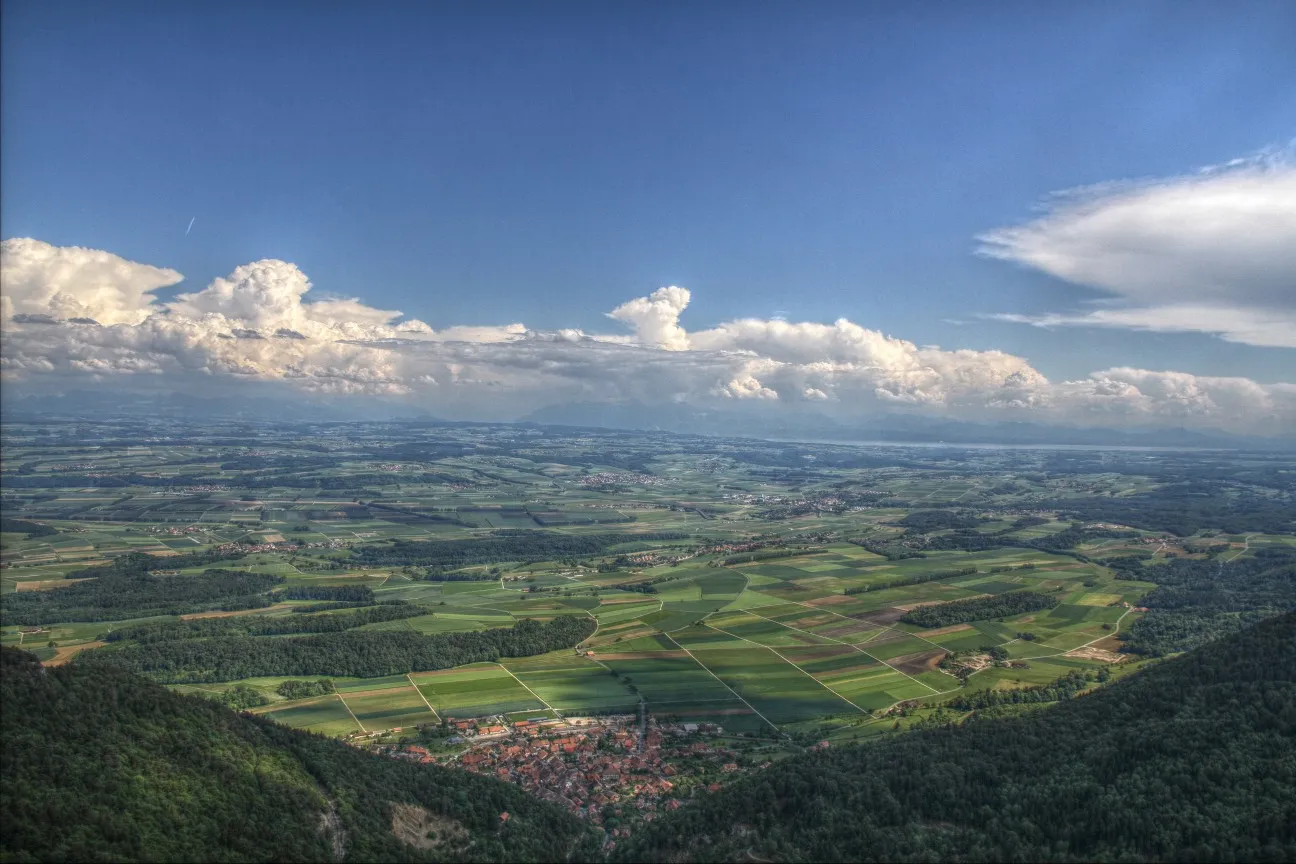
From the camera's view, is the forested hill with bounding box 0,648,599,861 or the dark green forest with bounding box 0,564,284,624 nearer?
the forested hill with bounding box 0,648,599,861

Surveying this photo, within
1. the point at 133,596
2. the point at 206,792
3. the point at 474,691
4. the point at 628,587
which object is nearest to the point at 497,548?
the point at 628,587

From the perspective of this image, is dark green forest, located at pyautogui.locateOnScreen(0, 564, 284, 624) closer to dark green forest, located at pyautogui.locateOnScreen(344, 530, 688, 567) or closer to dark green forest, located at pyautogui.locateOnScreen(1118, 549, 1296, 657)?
dark green forest, located at pyautogui.locateOnScreen(344, 530, 688, 567)

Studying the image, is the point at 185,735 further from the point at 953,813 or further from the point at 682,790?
the point at 953,813

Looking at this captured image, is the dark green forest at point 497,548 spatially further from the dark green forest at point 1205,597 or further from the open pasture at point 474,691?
the dark green forest at point 1205,597

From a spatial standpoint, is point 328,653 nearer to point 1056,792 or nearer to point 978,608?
point 1056,792

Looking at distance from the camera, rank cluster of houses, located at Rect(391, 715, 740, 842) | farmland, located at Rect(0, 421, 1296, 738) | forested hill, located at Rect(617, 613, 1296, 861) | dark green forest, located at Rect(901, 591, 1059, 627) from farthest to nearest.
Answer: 1. dark green forest, located at Rect(901, 591, 1059, 627)
2. farmland, located at Rect(0, 421, 1296, 738)
3. cluster of houses, located at Rect(391, 715, 740, 842)
4. forested hill, located at Rect(617, 613, 1296, 861)

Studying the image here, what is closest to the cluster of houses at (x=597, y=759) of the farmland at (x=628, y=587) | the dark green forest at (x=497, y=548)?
the farmland at (x=628, y=587)

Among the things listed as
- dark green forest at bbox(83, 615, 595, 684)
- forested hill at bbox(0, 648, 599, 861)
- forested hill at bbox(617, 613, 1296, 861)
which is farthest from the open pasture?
forested hill at bbox(617, 613, 1296, 861)

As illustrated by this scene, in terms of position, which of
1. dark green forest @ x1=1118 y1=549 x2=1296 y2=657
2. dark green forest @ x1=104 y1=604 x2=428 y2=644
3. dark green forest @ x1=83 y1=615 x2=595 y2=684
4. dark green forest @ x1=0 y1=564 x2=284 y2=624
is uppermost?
dark green forest @ x1=1118 y1=549 x2=1296 y2=657
